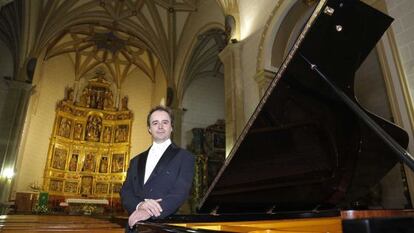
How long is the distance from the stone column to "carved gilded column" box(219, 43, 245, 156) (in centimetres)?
754

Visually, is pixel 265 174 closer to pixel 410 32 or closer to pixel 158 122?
pixel 158 122

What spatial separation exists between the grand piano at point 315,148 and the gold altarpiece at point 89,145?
505 inches

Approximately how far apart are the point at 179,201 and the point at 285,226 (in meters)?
1.46

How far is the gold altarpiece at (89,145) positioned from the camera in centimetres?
1400

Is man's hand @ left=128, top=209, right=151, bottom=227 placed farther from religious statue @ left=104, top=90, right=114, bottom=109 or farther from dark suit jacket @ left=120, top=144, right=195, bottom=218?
religious statue @ left=104, top=90, right=114, bottom=109

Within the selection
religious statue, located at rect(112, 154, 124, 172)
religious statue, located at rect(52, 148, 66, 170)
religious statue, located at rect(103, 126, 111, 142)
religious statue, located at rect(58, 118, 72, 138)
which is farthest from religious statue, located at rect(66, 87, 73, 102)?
religious statue, located at rect(112, 154, 124, 172)

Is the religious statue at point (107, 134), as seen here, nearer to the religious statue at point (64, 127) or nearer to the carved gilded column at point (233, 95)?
the religious statue at point (64, 127)

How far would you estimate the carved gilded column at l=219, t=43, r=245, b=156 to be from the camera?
22.4 feet

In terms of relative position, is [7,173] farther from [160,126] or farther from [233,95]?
[160,126]

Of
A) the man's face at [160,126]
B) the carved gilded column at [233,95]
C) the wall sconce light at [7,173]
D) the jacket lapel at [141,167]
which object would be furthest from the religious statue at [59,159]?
the man's face at [160,126]

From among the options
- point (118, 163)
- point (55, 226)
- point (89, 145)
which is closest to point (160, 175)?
point (55, 226)

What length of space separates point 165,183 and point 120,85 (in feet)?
54.8

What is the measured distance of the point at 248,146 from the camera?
2670 mm

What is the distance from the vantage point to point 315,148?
2979 mm
